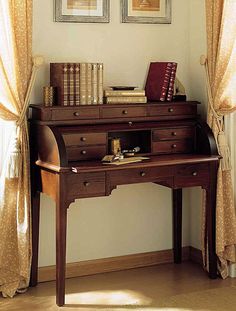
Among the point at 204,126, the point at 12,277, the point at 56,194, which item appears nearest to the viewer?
the point at 56,194

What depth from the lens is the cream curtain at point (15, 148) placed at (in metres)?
3.80

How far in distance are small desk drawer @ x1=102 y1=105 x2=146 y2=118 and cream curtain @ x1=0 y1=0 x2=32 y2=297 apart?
0.51m

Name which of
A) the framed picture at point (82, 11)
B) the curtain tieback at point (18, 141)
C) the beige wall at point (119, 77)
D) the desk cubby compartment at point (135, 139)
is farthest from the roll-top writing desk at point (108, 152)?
the framed picture at point (82, 11)

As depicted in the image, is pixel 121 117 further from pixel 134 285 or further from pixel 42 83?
pixel 134 285

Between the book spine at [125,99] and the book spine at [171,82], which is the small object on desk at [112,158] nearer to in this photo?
the book spine at [125,99]

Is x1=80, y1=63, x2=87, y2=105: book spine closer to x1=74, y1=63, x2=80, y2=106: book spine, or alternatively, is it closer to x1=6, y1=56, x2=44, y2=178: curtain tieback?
x1=74, y1=63, x2=80, y2=106: book spine

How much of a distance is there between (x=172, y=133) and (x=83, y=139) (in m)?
0.65

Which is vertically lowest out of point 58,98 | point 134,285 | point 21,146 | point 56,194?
point 134,285

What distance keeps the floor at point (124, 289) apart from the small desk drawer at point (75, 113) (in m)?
1.08

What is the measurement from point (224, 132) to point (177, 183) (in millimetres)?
539

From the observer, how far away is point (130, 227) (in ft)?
14.8

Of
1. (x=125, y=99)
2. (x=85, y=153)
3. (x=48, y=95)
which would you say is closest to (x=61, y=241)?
(x=85, y=153)

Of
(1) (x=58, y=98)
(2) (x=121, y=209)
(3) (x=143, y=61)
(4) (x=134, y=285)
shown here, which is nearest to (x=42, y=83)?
(1) (x=58, y=98)

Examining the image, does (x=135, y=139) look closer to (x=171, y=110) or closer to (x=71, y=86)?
(x=171, y=110)
